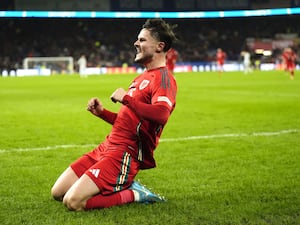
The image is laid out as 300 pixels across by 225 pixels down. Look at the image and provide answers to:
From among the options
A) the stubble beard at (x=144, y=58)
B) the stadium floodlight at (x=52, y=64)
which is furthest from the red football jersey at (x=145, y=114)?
Answer: the stadium floodlight at (x=52, y=64)

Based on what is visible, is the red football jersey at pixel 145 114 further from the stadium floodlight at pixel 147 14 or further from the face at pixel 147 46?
the stadium floodlight at pixel 147 14

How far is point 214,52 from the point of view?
2532 inches

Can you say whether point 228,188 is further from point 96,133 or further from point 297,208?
point 96,133

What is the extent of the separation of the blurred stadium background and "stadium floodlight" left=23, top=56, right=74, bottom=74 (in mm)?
213

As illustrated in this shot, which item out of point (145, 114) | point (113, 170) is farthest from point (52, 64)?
point (145, 114)

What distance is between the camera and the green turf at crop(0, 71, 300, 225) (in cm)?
473

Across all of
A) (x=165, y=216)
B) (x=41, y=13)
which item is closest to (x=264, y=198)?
(x=165, y=216)

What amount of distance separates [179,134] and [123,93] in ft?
18.1

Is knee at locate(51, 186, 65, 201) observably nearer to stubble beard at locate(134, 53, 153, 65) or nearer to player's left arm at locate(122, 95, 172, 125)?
player's left arm at locate(122, 95, 172, 125)

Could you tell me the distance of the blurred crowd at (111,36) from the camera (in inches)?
2307

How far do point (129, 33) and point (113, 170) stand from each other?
59.6 m

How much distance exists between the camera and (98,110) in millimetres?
5344

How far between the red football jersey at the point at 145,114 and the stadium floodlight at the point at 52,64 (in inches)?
1843

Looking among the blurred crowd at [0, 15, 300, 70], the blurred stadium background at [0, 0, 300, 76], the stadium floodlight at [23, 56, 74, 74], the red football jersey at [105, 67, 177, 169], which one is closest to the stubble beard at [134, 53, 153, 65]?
the red football jersey at [105, 67, 177, 169]
